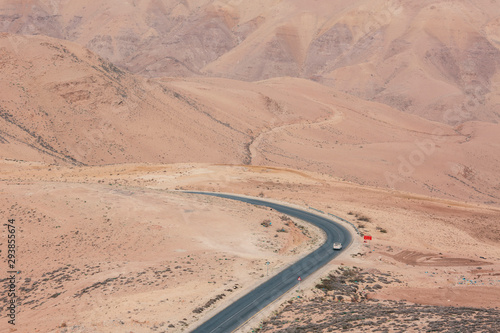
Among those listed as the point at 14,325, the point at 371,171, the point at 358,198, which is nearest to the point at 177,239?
the point at 14,325

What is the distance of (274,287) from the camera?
29.0m

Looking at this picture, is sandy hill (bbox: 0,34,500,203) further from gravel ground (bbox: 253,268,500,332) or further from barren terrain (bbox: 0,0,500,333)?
gravel ground (bbox: 253,268,500,332)

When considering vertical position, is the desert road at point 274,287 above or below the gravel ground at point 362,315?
below

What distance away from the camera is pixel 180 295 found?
2708cm

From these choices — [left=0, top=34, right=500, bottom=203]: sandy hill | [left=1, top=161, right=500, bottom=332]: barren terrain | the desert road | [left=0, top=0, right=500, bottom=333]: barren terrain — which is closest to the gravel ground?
[left=0, top=0, right=500, bottom=333]: barren terrain

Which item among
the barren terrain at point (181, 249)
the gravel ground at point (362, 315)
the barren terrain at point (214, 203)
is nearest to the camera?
the gravel ground at point (362, 315)

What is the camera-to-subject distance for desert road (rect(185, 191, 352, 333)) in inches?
972

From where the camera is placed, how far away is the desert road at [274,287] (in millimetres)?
24688

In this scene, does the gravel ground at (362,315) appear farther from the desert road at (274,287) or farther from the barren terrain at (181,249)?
the desert road at (274,287)

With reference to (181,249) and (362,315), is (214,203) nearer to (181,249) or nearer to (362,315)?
(181,249)

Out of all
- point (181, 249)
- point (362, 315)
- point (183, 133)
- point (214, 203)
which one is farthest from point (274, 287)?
point (183, 133)

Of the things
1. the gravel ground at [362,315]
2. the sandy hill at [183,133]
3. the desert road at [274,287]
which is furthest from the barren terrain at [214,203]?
the desert road at [274,287]

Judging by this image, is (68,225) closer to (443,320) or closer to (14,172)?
(14,172)

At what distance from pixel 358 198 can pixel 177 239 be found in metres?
26.1
